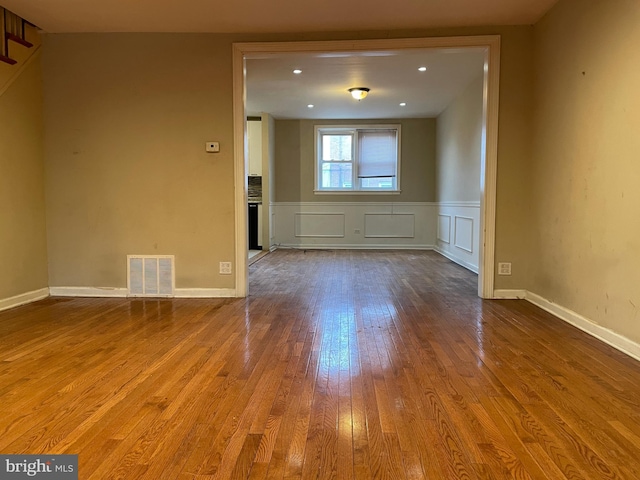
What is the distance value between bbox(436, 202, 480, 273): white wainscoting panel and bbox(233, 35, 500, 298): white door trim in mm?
1085

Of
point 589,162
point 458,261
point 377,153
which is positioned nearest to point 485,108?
point 589,162

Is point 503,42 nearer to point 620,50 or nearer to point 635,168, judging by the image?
point 620,50

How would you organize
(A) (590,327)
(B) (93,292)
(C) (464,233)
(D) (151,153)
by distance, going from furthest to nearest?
(C) (464,233)
(B) (93,292)
(D) (151,153)
(A) (590,327)

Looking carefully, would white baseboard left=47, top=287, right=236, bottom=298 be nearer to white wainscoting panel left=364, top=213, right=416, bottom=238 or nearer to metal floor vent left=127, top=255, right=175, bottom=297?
metal floor vent left=127, top=255, right=175, bottom=297

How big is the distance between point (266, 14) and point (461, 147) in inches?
151

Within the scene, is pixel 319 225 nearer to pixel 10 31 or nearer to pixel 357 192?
pixel 357 192

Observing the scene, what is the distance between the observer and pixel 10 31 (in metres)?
3.46

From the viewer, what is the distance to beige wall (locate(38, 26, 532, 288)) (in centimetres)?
380

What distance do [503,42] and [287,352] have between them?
10.6 ft

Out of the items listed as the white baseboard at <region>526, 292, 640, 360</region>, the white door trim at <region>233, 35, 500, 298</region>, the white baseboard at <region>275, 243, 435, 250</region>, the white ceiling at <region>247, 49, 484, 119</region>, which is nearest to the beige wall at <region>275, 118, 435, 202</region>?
the white ceiling at <region>247, 49, 484, 119</region>

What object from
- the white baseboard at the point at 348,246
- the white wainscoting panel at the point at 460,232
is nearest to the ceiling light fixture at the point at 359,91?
the white wainscoting panel at the point at 460,232

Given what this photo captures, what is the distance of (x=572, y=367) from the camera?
2.20 meters

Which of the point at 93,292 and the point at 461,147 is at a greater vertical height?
the point at 461,147

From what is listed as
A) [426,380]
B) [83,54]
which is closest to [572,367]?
[426,380]
